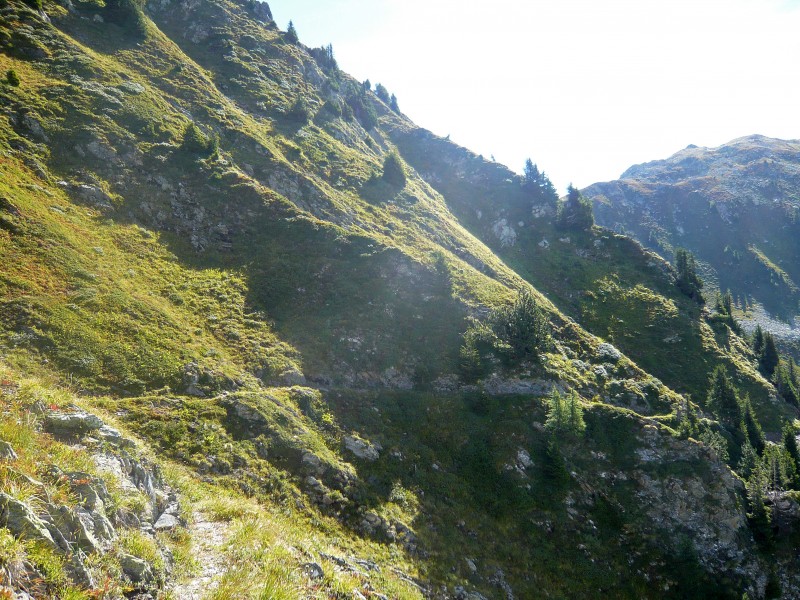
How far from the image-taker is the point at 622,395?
4584 centimetres

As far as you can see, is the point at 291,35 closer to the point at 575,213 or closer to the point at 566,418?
the point at 575,213

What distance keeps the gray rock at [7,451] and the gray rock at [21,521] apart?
192 cm

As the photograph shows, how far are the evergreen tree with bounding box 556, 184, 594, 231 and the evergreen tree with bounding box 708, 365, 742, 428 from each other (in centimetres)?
5248

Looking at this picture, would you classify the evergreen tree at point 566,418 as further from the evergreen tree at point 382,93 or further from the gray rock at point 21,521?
the evergreen tree at point 382,93

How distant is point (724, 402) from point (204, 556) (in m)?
67.1

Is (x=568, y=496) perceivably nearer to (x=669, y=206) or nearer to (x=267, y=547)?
(x=267, y=547)

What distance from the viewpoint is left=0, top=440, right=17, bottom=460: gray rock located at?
8.27 m

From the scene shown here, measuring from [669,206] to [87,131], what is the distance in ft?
772

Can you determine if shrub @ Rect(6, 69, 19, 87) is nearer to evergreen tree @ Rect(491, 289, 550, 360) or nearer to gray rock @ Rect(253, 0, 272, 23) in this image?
evergreen tree @ Rect(491, 289, 550, 360)

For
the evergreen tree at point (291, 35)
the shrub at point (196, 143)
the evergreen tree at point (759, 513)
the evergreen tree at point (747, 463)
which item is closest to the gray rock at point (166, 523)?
the evergreen tree at point (759, 513)

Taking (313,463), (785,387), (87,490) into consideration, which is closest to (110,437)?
(87,490)

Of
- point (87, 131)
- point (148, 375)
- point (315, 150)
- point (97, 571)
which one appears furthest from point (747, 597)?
point (315, 150)

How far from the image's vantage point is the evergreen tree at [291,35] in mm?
111812

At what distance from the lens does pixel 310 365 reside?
120ft
